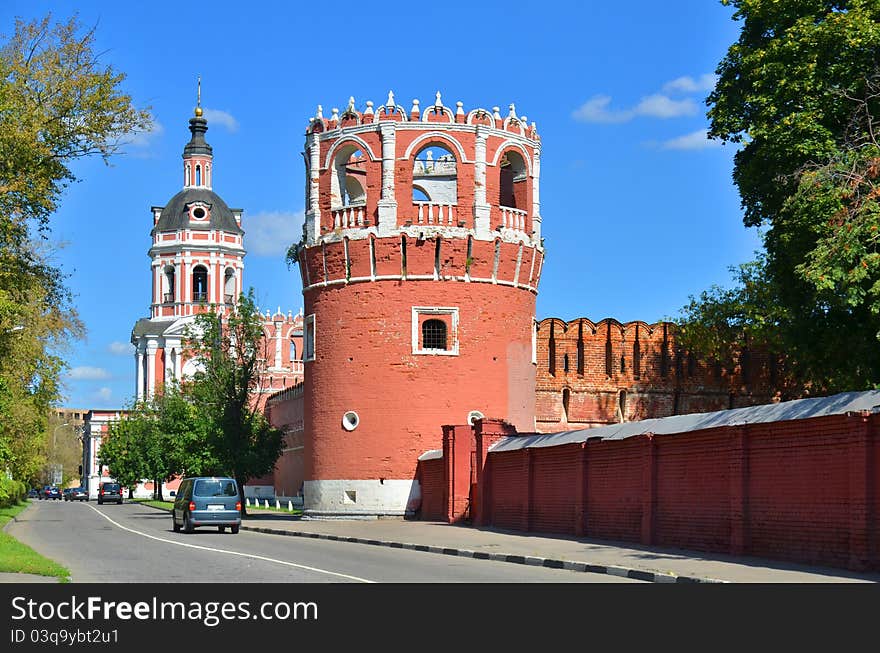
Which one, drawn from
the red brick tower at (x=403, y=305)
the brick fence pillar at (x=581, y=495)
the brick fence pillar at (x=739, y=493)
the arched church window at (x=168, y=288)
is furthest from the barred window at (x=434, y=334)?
the arched church window at (x=168, y=288)

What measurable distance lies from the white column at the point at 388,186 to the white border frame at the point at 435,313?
8.57 feet

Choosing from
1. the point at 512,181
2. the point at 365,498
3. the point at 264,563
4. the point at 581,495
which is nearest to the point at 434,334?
the point at 365,498

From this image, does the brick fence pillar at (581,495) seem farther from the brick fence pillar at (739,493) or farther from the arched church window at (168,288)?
the arched church window at (168,288)

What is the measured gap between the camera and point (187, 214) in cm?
10519

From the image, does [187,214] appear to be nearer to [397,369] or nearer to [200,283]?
[200,283]

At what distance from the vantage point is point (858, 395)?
1975cm

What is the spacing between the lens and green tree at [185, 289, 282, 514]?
1978 inches

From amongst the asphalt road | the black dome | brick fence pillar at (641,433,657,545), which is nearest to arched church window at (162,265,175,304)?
the black dome

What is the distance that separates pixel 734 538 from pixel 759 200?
1054 cm

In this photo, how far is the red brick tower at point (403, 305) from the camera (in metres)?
40.1

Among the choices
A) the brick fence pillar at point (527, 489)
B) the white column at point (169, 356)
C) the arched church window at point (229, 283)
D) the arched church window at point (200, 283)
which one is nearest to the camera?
the brick fence pillar at point (527, 489)

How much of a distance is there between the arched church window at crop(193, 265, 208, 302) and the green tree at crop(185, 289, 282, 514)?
52.3 meters

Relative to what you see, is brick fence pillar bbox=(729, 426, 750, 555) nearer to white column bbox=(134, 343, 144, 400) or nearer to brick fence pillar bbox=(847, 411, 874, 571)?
brick fence pillar bbox=(847, 411, 874, 571)
